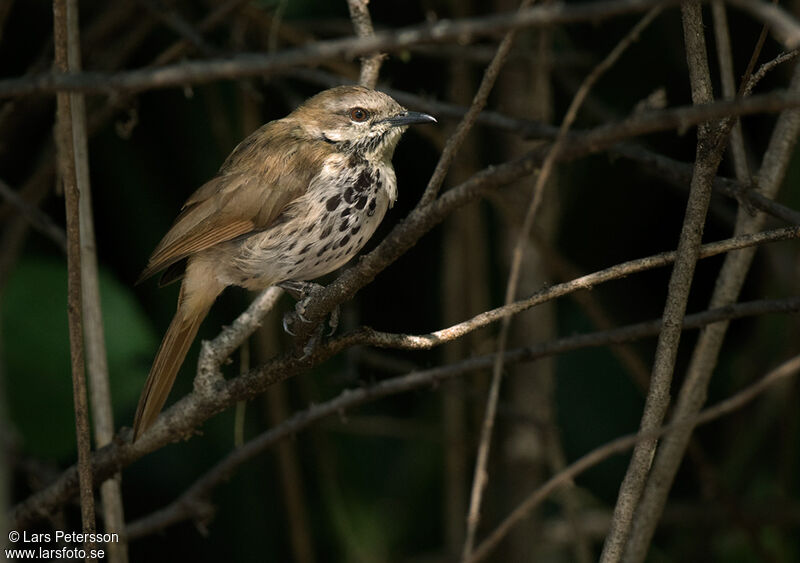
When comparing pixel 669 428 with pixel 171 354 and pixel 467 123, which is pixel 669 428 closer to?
pixel 467 123

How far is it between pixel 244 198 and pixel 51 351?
1262 mm

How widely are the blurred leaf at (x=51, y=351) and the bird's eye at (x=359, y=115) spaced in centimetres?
125

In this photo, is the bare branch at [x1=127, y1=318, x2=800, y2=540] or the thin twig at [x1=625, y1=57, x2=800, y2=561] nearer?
the bare branch at [x1=127, y1=318, x2=800, y2=540]

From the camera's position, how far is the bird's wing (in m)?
3.30

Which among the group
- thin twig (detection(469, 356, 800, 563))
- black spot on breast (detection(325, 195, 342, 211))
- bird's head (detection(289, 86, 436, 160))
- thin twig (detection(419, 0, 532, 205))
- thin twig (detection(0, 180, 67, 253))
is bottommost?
thin twig (detection(469, 356, 800, 563))

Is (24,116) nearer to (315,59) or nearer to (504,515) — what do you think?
(504,515)

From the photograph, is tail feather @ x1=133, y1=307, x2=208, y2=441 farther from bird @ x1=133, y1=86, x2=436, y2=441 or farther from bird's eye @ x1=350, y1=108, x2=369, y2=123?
bird's eye @ x1=350, y1=108, x2=369, y2=123

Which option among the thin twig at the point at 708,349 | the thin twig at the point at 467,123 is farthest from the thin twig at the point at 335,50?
the thin twig at the point at 708,349

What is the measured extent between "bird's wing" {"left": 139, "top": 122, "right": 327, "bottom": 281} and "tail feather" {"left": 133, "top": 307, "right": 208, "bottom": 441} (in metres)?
0.26

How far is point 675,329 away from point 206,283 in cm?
189

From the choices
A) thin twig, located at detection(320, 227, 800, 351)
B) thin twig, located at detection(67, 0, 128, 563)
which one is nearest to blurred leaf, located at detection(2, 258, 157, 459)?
thin twig, located at detection(67, 0, 128, 563)

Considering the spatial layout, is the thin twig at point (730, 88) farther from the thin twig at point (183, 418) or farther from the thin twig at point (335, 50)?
the thin twig at point (335, 50)

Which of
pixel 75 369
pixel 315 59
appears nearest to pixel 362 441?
pixel 75 369

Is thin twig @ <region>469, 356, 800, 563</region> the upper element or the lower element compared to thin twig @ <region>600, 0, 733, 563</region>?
lower
